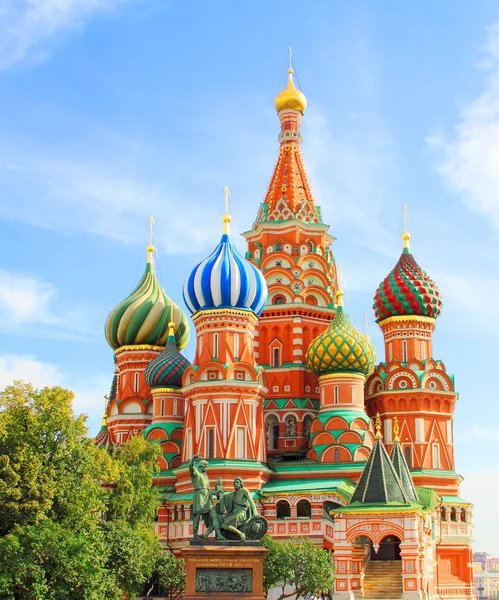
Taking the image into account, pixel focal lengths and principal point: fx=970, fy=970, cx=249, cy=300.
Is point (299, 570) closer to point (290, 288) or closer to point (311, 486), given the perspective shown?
point (311, 486)

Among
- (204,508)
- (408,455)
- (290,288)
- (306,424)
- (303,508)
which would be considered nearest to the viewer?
(204,508)

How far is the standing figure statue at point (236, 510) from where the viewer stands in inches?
992

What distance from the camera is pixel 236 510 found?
25312mm

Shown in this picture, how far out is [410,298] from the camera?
45.9 meters

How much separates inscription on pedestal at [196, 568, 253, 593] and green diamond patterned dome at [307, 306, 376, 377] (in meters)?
18.7

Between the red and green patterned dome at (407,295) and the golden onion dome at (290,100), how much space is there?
35.7 feet

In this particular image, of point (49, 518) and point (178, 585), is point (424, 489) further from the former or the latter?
point (49, 518)

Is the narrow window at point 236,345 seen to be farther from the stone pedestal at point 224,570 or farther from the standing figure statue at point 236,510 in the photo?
the stone pedestal at point 224,570

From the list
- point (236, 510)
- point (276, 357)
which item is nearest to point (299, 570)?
point (236, 510)

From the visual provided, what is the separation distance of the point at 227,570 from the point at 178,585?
1038cm

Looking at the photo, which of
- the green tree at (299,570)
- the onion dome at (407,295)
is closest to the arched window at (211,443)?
the green tree at (299,570)

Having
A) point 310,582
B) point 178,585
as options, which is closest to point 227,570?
point 310,582

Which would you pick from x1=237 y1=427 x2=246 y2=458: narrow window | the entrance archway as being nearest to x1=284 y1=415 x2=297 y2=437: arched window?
x1=237 y1=427 x2=246 y2=458: narrow window

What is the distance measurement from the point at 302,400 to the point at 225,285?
714 cm
